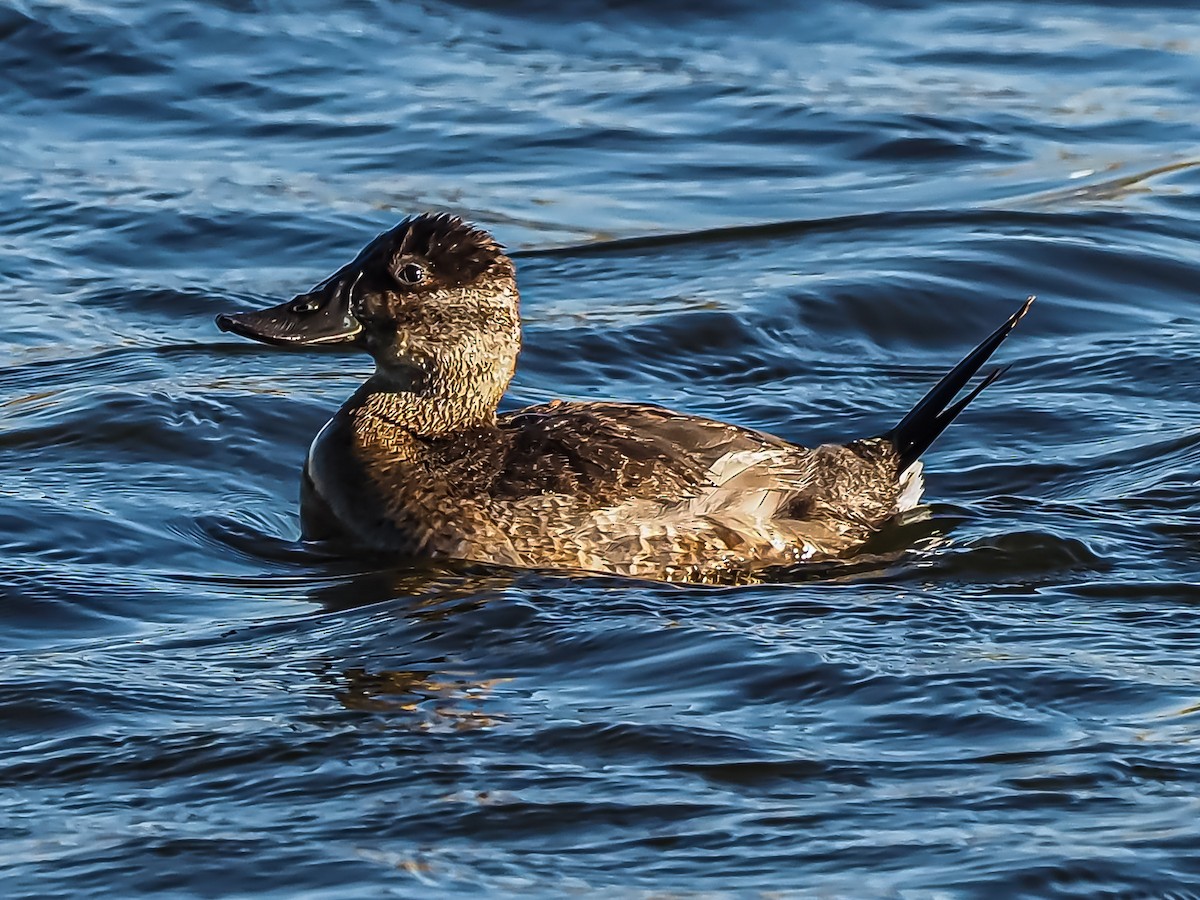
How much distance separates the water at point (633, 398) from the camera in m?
5.17

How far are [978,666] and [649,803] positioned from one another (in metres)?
1.26

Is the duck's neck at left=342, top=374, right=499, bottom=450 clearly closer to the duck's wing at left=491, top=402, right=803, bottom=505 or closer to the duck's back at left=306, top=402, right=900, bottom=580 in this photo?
the duck's back at left=306, top=402, right=900, bottom=580

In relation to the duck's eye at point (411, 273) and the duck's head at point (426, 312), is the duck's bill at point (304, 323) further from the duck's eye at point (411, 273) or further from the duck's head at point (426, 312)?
the duck's eye at point (411, 273)

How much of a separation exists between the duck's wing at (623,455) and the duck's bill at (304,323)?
68 cm

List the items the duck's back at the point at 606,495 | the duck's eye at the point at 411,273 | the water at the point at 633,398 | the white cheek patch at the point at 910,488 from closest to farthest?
the water at the point at 633,398 → the duck's back at the point at 606,495 → the duck's eye at the point at 411,273 → the white cheek patch at the point at 910,488

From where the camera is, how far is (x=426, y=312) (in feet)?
24.9

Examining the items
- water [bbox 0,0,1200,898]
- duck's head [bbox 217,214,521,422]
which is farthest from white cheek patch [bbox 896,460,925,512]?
duck's head [bbox 217,214,521,422]

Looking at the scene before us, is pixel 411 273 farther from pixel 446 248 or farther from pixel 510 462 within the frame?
pixel 510 462

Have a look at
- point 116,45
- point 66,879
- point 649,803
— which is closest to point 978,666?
point 649,803

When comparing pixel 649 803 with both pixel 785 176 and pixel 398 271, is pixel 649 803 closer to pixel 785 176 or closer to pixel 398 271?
pixel 398 271

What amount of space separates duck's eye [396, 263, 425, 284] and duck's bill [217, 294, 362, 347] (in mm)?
211

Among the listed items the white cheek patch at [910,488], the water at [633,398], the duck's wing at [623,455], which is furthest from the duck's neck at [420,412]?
the white cheek patch at [910,488]

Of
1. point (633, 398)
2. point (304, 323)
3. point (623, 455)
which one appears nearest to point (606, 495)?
point (623, 455)

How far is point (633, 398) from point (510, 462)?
2072mm
